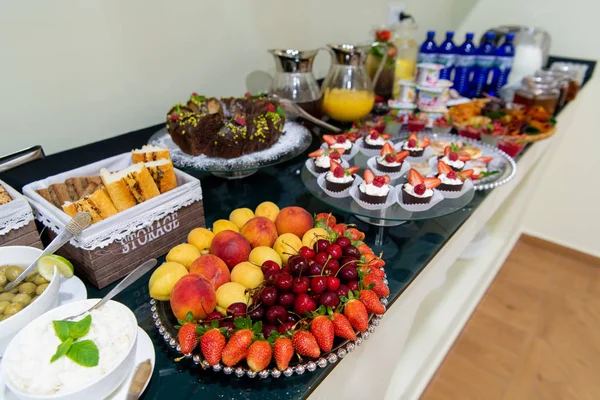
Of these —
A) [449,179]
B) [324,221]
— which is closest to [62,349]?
[324,221]

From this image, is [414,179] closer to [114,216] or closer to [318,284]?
[318,284]

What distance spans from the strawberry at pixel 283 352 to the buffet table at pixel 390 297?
0.04 m

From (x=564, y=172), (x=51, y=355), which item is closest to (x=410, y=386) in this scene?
(x=51, y=355)

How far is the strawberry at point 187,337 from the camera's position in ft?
1.81

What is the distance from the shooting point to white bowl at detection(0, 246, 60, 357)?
1.78 ft

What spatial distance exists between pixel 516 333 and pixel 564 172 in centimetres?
107

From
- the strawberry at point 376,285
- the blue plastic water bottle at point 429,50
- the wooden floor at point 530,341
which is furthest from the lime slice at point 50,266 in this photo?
the blue plastic water bottle at point 429,50

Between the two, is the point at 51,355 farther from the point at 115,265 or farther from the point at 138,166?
the point at 138,166

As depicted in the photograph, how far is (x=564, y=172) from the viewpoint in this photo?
2.37m

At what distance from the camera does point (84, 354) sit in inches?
19.1

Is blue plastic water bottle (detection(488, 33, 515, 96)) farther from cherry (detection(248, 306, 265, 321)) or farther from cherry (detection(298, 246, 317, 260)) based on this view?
cherry (detection(248, 306, 265, 321))

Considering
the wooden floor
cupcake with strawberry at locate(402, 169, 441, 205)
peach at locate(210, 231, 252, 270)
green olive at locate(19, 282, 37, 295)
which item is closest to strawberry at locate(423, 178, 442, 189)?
cupcake with strawberry at locate(402, 169, 441, 205)

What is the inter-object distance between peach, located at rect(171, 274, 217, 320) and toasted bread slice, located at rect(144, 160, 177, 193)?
9.4 inches

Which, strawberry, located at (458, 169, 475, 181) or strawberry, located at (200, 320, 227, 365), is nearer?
strawberry, located at (200, 320, 227, 365)
